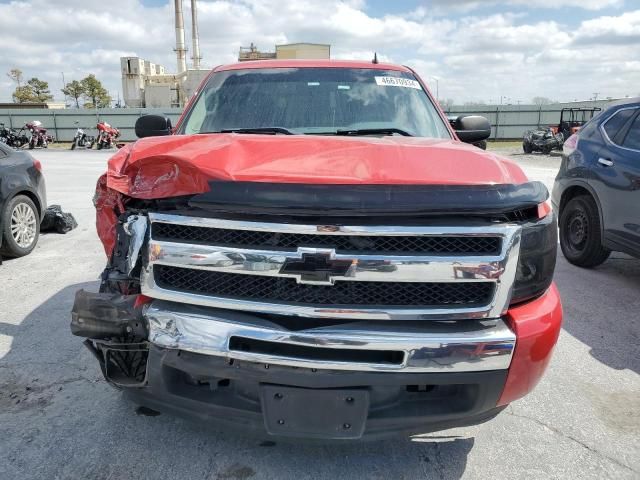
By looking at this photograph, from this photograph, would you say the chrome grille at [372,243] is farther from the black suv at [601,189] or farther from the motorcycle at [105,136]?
the motorcycle at [105,136]

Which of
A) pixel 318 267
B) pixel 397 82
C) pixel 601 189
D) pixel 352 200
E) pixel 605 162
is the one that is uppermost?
pixel 397 82

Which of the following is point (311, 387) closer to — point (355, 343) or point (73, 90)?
point (355, 343)

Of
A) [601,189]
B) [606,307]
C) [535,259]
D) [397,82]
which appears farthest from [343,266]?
[601,189]

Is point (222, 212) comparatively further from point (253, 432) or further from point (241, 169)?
point (253, 432)

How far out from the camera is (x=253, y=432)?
2.07 meters

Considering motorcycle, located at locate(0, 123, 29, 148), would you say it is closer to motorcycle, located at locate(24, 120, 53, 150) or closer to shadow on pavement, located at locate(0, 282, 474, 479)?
motorcycle, located at locate(24, 120, 53, 150)

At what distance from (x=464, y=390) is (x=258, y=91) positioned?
8.19 ft

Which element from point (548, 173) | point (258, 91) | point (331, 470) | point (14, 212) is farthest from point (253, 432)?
point (548, 173)

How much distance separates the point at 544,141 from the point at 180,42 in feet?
175

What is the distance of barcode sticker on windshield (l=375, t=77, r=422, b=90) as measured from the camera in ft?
12.4

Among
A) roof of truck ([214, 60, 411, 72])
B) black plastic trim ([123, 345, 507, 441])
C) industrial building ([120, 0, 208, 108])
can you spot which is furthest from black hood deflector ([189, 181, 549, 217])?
industrial building ([120, 0, 208, 108])

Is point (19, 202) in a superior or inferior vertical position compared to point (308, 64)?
inferior

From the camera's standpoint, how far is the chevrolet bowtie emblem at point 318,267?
1.92 m

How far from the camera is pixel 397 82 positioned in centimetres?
383
